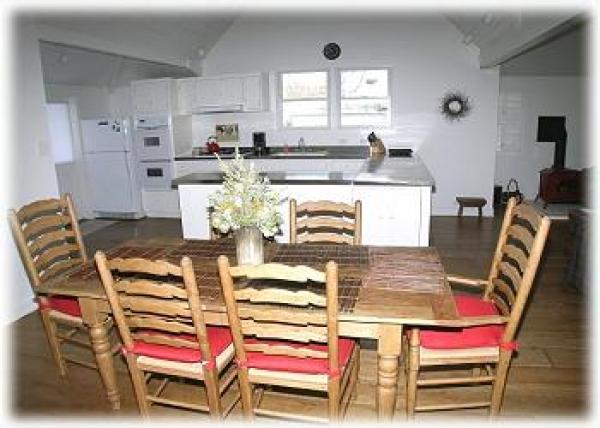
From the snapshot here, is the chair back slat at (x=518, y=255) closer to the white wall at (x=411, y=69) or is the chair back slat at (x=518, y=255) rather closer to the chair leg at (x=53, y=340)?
the chair leg at (x=53, y=340)

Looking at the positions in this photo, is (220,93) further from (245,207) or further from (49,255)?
(245,207)

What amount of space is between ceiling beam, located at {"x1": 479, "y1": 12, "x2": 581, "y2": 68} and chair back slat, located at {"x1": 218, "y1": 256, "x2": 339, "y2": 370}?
2573 millimetres

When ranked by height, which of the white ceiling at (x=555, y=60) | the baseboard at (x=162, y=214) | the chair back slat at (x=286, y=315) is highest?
the white ceiling at (x=555, y=60)

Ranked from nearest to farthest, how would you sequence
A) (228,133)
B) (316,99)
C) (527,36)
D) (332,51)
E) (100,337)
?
(100,337) < (527,36) < (332,51) < (316,99) < (228,133)

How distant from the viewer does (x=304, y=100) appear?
660 cm

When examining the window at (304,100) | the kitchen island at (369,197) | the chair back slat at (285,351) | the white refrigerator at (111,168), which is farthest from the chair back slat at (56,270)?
the window at (304,100)

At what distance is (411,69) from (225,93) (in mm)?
2652

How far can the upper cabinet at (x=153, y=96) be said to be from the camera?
249 inches

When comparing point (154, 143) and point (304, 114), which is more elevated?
point (304, 114)

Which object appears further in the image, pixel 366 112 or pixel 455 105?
pixel 366 112

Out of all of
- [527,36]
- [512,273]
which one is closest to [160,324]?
[512,273]

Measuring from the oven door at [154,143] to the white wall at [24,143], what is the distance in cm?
268

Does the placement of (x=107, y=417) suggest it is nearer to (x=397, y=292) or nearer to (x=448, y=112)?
(x=397, y=292)

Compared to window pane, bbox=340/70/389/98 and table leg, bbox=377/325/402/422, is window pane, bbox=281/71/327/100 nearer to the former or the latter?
window pane, bbox=340/70/389/98
